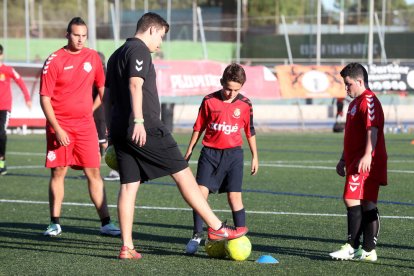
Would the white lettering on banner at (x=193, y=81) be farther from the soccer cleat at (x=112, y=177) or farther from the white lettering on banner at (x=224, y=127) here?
the white lettering on banner at (x=224, y=127)

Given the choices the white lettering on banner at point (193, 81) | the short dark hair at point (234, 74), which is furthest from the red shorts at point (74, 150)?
the white lettering on banner at point (193, 81)

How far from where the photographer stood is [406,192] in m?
12.5

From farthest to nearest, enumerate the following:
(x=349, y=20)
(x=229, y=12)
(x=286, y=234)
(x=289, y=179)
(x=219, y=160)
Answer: (x=229, y=12)
(x=349, y=20)
(x=289, y=179)
(x=286, y=234)
(x=219, y=160)

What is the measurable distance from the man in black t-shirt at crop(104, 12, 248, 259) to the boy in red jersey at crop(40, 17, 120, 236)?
1.45m

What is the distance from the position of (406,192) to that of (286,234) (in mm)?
4086

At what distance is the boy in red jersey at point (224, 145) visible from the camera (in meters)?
8.19

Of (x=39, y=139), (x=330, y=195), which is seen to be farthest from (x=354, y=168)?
(x=39, y=139)

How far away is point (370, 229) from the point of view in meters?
7.52

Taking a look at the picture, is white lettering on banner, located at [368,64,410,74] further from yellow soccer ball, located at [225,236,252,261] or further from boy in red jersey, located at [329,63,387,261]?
yellow soccer ball, located at [225,236,252,261]

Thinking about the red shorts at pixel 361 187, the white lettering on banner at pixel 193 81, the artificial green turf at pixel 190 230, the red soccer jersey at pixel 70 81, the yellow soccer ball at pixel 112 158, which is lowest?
the artificial green turf at pixel 190 230

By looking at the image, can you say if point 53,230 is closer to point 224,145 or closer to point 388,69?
point 224,145

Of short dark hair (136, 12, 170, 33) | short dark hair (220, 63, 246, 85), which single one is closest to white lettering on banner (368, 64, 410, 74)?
short dark hair (220, 63, 246, 85)

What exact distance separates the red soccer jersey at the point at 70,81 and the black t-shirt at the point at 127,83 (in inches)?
58.8

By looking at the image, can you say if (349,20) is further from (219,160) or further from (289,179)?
(219,160)
